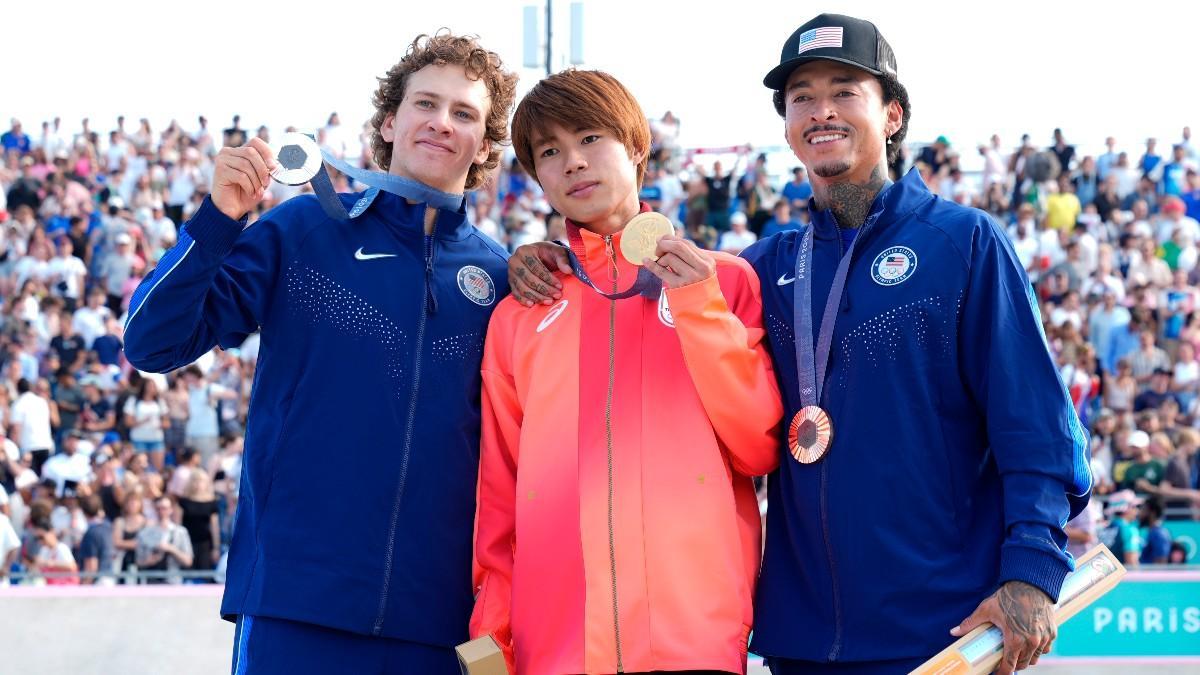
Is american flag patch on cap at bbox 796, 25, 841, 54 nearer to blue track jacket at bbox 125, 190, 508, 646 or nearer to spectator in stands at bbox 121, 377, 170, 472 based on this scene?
blue track jacket at bbox 125, 190, 508, 646

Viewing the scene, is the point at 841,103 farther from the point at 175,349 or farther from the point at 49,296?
the point at 49,296

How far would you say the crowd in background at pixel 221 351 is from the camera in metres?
12.1

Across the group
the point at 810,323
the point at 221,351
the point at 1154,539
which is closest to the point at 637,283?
the point at 810,323

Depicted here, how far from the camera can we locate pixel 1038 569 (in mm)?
3285

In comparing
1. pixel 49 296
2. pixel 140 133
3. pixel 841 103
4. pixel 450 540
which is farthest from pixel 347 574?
pixel 140 133

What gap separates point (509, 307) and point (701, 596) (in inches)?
40.2

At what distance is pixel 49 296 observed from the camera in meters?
15.8

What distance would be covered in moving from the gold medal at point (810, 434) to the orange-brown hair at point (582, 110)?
90cm

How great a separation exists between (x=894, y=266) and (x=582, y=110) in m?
0.95

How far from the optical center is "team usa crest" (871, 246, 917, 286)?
3619 millimetres

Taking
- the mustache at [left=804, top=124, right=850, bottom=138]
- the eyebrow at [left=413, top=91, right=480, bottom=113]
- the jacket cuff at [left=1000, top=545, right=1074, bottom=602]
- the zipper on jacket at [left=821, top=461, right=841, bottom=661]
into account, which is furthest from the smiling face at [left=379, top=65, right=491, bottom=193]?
the jacket cuff at [left=1000, top=545, right=1074, bottom=602]

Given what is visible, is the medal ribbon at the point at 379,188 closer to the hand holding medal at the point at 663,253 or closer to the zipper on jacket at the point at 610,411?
the zipper on jacket at the point at 610,411

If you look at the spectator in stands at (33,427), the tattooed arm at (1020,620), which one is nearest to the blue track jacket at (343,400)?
the tattooed arm at (1020,620)

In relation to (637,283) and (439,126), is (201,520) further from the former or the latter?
(637,283)
